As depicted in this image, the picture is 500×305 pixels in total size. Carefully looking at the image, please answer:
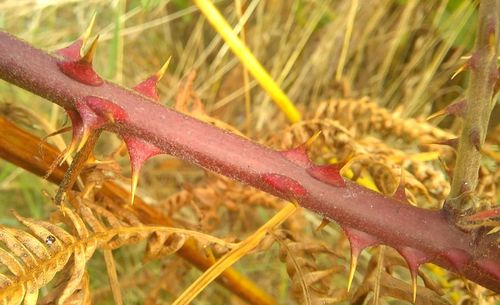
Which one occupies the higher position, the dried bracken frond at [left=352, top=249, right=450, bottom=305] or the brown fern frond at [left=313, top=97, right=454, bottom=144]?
the brown fern frond at [left=313, top=97, right=454, bottom=144]

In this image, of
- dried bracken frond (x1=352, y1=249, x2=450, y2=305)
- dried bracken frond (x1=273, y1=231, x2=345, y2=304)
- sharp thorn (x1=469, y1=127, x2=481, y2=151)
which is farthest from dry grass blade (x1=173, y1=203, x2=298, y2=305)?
sharp thorn (x1=469, y1=127, x2=481, y2=151)

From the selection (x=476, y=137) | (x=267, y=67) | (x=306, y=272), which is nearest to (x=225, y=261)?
(x=306, y=272)

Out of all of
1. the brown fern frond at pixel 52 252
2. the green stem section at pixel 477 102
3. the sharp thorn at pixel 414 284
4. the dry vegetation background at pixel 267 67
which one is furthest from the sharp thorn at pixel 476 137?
the dry vegetation background at pixel 267 67

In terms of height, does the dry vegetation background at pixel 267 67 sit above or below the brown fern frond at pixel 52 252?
below

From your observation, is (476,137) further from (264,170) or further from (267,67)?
(267,67)

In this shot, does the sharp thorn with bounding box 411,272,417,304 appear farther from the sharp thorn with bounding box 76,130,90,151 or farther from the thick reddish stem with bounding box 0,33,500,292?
the sharp thorn with bounding box 76,130,90,151

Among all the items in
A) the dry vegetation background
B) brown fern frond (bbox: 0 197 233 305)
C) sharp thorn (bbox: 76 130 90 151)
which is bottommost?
the dry vegetation background

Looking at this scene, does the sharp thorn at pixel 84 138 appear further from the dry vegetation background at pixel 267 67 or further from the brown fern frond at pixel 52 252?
the dry vegetation background at pixel 267 67
